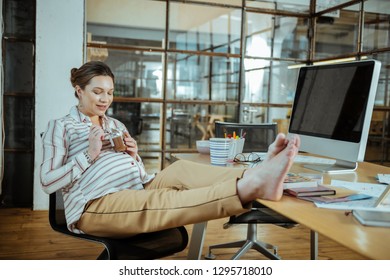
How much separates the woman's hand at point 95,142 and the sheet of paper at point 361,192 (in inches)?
31.5

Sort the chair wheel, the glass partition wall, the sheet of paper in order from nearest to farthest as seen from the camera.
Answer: the sheet of paper, the chair wheel, the glass partition wall

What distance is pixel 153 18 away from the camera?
3.49 metres

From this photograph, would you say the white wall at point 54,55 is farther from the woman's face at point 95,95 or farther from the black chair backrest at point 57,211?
the black chair backrest at point 57,211

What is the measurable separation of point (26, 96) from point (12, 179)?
65 cm

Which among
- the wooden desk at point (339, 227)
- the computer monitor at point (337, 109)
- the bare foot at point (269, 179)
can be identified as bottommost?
the wooden desk at point (339, 227)

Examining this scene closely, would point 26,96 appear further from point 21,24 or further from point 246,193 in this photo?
point 246,193

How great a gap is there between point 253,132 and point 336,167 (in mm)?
804

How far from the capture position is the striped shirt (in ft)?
4.92

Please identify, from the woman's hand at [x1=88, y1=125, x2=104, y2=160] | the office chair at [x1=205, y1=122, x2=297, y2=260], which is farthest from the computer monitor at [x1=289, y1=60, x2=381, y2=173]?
the woman's hand at [x1=88, y1=125, x2=104, y2=160]

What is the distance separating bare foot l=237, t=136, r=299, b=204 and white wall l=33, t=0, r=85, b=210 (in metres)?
2.43

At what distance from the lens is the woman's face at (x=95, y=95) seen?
1.71 m

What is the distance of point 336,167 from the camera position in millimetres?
1786

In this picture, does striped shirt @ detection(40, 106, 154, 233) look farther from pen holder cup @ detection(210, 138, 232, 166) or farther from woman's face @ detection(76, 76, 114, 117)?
pen holder cup @ detection(210, 138, 232, 166)

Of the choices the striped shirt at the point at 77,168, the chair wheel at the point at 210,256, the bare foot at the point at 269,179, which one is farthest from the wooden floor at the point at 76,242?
the bare foot at the point at 269,179
